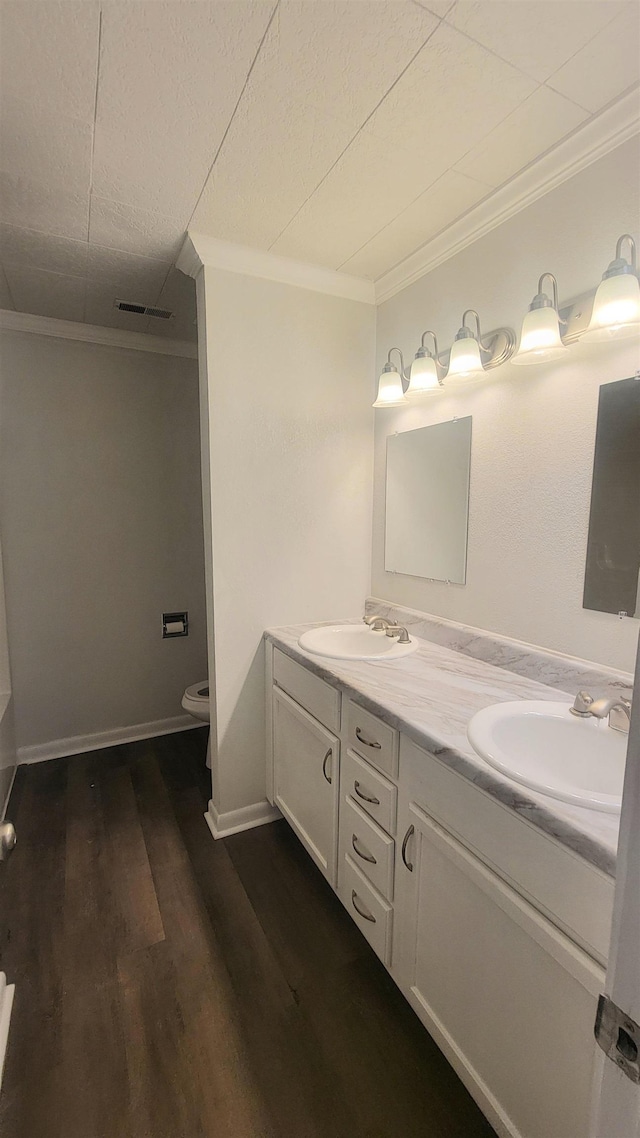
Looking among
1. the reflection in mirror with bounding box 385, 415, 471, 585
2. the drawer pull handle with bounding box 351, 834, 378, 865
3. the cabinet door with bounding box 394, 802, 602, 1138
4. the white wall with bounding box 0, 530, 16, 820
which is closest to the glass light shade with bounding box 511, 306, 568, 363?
the reflection in mirror with bounding box 385, 415, 471, 585

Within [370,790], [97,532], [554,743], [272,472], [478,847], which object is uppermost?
[272,472]

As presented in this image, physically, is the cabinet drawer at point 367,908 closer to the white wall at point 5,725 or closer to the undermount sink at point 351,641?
the undermount sink at point 351,641

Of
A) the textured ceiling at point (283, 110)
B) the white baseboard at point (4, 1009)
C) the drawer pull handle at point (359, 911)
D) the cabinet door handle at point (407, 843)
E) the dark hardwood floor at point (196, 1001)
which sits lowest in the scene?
the dark hardwood floor at point (196, 1001)

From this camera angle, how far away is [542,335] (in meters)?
1.25

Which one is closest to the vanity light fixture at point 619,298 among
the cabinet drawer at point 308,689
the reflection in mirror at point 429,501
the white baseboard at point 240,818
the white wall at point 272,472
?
the reflection in mirror at point 429,501

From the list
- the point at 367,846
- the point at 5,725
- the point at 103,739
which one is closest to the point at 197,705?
the point at 103,739

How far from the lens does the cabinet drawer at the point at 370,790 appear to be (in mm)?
1227

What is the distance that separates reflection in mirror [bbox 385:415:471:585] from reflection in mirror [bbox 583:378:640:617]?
472 mm

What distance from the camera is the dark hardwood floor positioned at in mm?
1070

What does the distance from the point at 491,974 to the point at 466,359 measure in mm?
1591

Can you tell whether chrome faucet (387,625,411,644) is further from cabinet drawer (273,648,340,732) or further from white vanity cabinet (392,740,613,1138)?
white vanity cabinet (392,740,613,1138)

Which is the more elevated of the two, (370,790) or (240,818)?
(370,790)

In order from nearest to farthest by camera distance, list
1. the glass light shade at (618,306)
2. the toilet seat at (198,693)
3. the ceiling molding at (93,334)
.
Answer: the glass light shade at (618,306), the ceiling molding at (93,334), the toilet seat at (198,693)

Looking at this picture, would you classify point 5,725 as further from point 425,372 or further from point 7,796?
point 425,372
